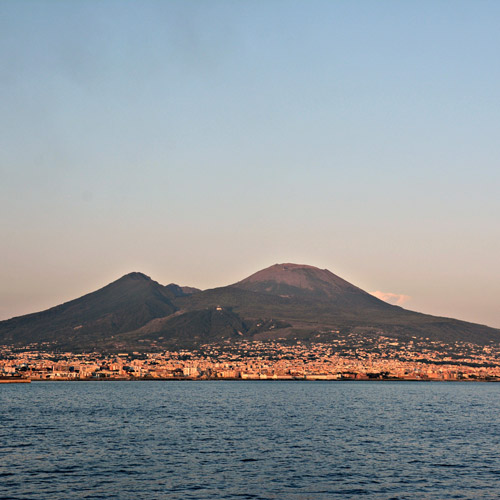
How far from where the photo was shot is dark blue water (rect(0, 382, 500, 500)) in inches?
2184

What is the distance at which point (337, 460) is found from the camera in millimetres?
71500

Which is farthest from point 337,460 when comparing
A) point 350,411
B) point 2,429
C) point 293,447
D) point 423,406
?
point 423,406

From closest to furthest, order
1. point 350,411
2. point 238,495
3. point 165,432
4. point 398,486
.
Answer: point 238,495, point 398,486, point 165,432, point 350,411

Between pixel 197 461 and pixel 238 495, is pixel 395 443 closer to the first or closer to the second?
pixel 197 461

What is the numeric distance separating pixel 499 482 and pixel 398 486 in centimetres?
943

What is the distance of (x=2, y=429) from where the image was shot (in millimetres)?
96312

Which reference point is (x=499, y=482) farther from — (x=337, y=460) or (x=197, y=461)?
(x=197, y=461)

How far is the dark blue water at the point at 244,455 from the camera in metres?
55.5

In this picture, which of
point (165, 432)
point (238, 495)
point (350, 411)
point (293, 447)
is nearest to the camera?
point (238, 495)

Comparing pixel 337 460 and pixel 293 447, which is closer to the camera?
pixel 337 460

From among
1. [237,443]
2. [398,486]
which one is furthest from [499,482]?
[237,443]

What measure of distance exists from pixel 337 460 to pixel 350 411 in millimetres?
71441

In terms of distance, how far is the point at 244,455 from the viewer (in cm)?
7394

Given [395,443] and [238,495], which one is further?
[395,443]
